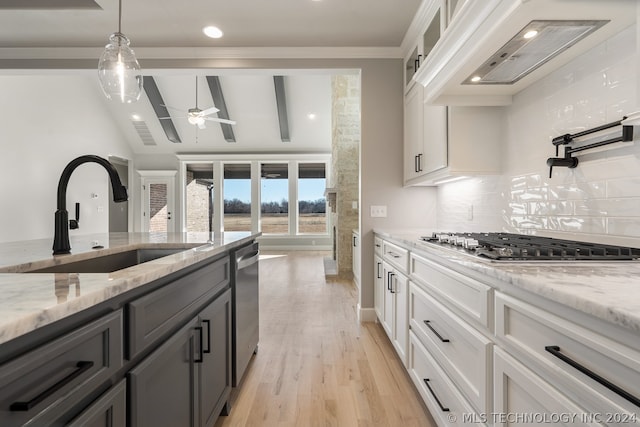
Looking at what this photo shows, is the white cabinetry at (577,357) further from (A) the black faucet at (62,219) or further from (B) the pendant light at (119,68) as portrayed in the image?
(B) the pendant light at (119,68)

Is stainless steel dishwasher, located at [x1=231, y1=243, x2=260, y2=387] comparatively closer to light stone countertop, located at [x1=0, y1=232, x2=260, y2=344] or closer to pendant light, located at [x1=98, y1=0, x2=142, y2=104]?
light stone countertop, located at [x1=0, y1=232, x2=260, y2=344]

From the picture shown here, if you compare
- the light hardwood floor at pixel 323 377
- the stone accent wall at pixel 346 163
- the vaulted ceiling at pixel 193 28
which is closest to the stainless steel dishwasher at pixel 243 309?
the light hardwood floor at pixel 323 377

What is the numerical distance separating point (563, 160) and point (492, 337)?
1.09 meters

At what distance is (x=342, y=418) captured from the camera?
1770 millimetres

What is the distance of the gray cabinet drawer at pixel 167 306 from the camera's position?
0.90 meters

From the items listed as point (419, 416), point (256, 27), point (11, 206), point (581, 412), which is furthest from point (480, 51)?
point (11, 206)

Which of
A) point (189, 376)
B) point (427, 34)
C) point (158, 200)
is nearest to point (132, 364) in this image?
point (189, 376)

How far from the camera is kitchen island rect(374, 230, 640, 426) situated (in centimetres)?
64

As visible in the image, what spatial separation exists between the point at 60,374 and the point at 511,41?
6.13 feet

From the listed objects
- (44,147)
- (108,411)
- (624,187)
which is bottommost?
(108,411)

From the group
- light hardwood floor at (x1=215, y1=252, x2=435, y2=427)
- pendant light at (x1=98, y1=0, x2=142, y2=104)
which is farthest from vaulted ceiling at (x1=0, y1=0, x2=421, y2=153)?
light hardwood floor at (x1=215, y1=252, x2=435, y2=427)

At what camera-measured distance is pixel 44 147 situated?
5.64m

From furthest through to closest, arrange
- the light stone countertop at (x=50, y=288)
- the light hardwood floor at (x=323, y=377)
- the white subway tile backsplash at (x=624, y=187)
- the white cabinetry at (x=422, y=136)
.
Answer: the white cabinetry at (x=422, y=136), the light hardwood floor at (x=323, y=377), the white subway tile backsplash at (x=624, y=187), the light stone countertop at (x=50, y=288)

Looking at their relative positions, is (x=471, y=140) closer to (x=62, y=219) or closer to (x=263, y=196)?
(x=62, y=219)
